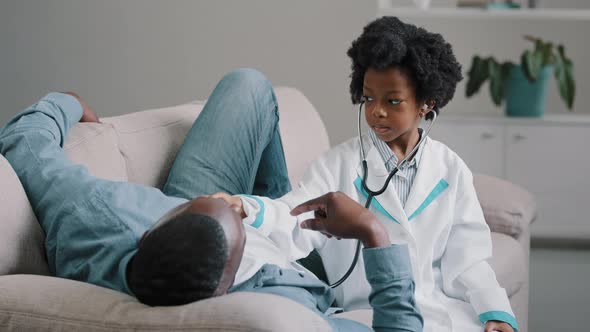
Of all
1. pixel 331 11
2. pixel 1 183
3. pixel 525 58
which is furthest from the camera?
pixel 331 11

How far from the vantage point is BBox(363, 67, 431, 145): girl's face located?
5.12ft

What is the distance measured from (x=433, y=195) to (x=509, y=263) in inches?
17.0

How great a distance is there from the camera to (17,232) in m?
1.31

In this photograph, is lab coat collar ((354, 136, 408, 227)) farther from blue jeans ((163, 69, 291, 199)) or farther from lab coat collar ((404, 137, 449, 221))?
blue jeans ((163, 69, 291, 199))

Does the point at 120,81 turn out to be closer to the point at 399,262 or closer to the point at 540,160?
the point at 540,160

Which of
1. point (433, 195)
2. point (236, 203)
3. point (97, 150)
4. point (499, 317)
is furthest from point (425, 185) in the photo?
point (97, 150)

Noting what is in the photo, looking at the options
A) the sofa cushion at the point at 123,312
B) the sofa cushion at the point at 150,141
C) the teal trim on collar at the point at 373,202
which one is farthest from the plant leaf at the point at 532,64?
the sofa cushion at the point at 123,312

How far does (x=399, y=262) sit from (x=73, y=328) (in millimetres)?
447

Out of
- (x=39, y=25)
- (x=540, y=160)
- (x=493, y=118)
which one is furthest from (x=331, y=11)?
(x=39, y=25)

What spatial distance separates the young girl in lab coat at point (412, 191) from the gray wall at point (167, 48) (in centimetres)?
246

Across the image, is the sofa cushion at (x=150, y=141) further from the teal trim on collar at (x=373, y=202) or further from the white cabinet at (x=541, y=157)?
the white cabinet at (x=541, y=157)

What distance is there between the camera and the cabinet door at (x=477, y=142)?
12.4 feet

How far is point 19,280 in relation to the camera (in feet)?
3.95

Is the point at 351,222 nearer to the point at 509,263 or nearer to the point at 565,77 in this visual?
the point at 509,263
